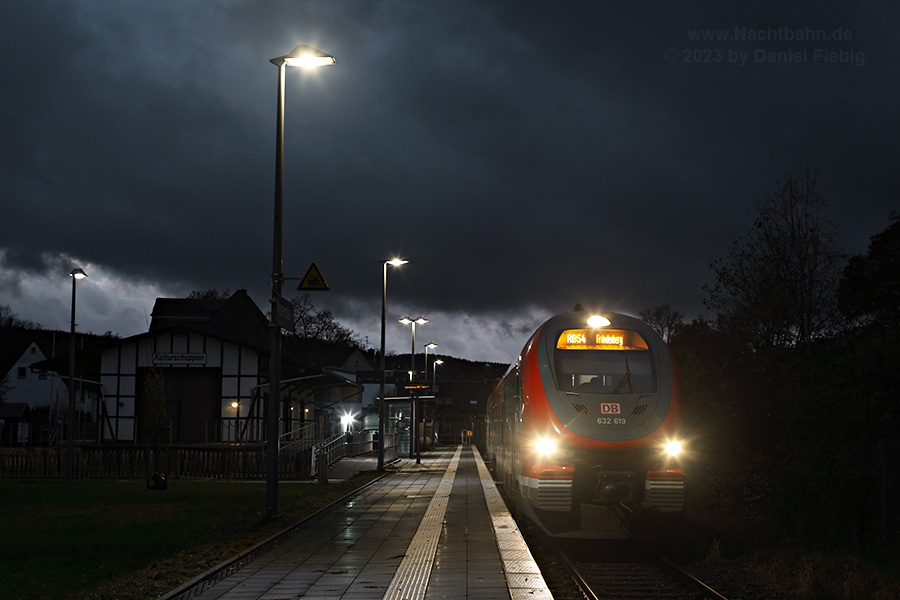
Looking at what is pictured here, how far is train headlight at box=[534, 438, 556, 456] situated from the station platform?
1.34m

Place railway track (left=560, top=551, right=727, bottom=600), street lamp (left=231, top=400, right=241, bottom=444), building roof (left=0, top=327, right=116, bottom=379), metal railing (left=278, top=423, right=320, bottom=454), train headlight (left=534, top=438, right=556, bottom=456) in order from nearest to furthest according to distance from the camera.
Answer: railway track (left=560, top=551, right=727, bottom=600)
train headlight (left=534, top=438, right=556, bottom=456)
street lamp (left=231, top=400, right=241, bottom=444)
metal railing (left=278, top=423, right=320, bottom=454)
building roof (left=0, top=327, right=116, bottom=379)

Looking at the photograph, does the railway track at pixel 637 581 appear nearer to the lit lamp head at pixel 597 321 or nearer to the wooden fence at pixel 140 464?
the lit lamp head at pixel 597 321

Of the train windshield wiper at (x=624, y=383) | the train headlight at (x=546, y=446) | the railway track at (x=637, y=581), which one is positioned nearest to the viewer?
the railway track at (x=637, y=581)

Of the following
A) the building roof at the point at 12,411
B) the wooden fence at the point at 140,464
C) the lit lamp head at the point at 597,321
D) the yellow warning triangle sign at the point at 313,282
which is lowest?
the wooden fence at the point at 140,464

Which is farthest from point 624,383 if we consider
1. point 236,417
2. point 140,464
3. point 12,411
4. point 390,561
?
point 12,411

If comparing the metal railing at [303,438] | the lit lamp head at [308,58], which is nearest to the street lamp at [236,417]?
the metal railing at [303,438]

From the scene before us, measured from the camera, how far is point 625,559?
12.6m

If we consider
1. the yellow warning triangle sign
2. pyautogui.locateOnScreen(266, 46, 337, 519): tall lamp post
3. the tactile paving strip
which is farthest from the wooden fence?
the yellow warning triangle sign

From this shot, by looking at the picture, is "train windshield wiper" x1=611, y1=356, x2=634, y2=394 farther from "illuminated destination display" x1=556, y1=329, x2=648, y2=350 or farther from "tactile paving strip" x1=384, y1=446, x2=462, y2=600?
"tactile paving strip" x1=384, y1=446, x2=462, y2=600

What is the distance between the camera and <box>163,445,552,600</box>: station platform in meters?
8.77

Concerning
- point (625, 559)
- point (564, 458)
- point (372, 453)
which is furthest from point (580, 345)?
point (372, 453)

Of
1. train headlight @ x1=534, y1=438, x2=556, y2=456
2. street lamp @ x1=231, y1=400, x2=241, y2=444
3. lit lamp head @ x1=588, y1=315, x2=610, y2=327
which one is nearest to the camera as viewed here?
train headlight @ x1=534, y1=438, x2=556, y2=456

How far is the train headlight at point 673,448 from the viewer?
41.4ft

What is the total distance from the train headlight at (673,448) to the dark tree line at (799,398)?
1840mm
